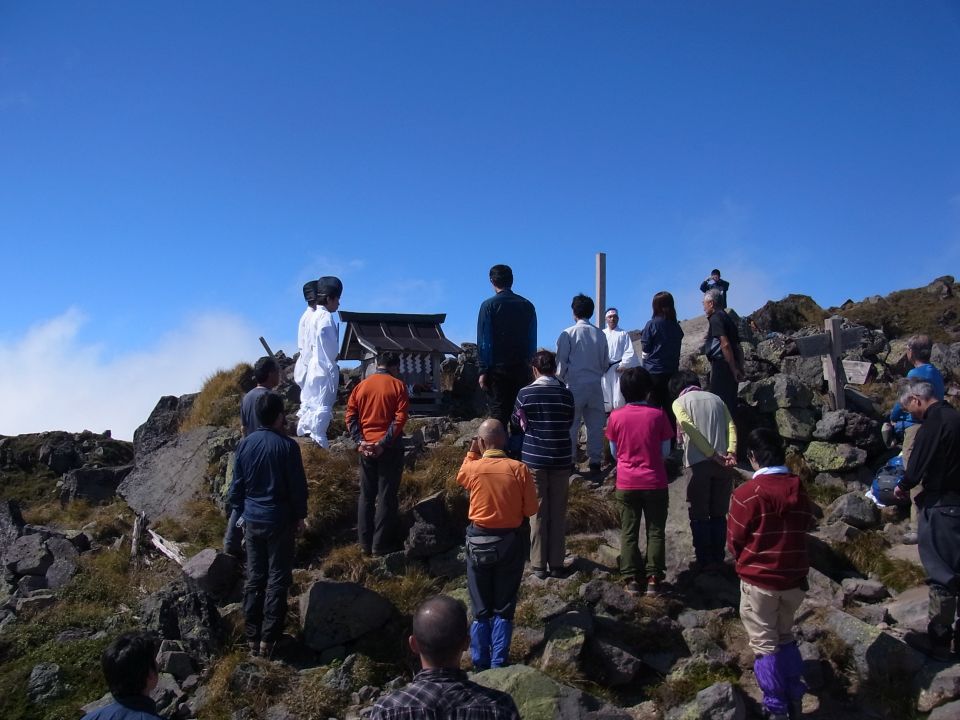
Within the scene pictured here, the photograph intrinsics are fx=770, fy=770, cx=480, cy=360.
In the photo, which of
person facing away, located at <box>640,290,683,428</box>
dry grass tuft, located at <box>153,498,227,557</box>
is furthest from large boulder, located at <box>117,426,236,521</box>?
person facing away, located at <box>640,290,683,428</box>

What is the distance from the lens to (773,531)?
17.7ft

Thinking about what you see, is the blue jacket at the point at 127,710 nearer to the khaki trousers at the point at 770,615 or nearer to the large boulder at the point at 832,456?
the khaki trousers at the point at 770,615

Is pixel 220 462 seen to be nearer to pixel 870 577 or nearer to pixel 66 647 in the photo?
pixel 66 647

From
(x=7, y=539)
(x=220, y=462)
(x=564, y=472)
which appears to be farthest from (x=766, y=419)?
(x=7, y=539)

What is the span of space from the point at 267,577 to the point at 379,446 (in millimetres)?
1694

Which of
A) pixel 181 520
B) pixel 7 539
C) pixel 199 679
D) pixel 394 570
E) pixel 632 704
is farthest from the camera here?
pixel 7 539

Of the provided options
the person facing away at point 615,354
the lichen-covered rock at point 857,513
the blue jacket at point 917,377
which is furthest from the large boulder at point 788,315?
the lichen-covered rock at point 857,513

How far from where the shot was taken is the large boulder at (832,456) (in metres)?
9.55

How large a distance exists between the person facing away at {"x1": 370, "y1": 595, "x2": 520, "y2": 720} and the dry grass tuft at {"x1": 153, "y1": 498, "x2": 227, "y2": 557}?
7352 mm

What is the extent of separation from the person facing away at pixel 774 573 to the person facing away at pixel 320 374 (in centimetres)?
633

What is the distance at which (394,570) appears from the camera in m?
8.17

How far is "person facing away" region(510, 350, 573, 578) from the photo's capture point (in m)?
7.07

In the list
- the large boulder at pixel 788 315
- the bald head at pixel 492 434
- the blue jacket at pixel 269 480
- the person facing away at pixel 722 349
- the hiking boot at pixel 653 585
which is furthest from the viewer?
the large boulder at pixel 788 315

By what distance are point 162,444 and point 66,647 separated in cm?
556
